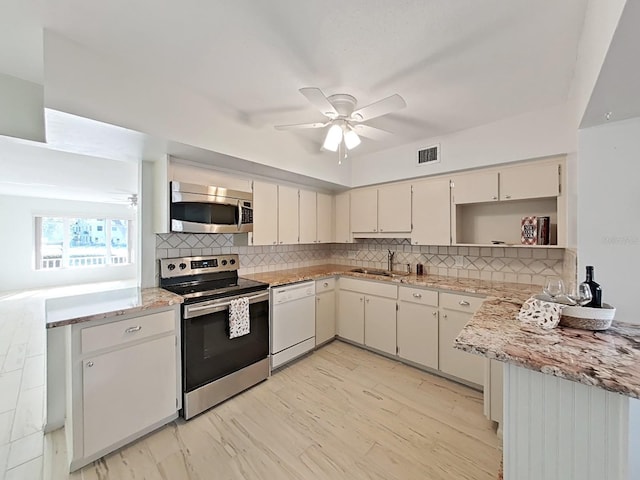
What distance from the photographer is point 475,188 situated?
2.73 metres

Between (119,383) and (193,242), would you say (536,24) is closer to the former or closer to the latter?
(193,242)

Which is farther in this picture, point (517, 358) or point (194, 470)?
point (194, 470)

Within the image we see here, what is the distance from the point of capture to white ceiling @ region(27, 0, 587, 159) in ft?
4.24

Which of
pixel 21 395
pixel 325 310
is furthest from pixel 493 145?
pixel 21 395

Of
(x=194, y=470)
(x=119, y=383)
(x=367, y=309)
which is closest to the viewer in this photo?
(x=194, y=470)

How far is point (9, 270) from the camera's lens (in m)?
6.37

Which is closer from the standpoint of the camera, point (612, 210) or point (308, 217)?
point (612, 210)

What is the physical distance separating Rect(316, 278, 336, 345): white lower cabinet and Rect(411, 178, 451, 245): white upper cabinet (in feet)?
3.96

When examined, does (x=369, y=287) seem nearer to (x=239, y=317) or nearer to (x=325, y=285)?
(x=325, y=285)

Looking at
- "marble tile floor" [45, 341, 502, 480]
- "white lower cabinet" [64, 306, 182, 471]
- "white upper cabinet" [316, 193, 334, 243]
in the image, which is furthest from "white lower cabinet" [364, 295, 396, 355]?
"white lower cabinet" [64, 306, 182, 471]

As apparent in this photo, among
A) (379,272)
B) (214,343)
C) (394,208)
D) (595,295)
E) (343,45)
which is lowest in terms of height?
(214,343)

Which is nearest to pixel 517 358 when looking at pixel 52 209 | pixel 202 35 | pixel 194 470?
pixel 194 470

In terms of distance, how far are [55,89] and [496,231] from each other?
150 inches

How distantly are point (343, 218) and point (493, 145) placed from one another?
201cm
